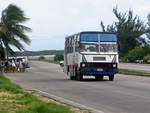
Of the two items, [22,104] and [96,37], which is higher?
[96,37]

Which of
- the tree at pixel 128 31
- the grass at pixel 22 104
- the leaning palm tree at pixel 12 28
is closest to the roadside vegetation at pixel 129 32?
the tree at pixel 128 31

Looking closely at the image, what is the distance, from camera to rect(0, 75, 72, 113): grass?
1356cm

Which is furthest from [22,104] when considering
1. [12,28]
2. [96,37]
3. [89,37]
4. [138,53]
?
[138,53]

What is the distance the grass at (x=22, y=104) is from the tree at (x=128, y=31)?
7126cm

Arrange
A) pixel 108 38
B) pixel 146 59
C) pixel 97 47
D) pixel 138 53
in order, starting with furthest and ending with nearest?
1. pixel 138 53
2. pixel 146 59
3. pixel 108 38
4. pixel 97 47

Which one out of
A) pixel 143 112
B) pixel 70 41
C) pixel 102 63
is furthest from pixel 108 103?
pixel 70 41

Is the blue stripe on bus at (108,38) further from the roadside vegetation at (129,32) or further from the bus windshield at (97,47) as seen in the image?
the roadside vegetation at (129,32)

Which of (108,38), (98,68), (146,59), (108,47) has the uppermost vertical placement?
(108,38)

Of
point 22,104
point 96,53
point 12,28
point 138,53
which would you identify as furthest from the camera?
point 138,53

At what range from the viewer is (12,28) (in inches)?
2244

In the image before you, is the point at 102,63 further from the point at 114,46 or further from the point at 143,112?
the point at 143,112

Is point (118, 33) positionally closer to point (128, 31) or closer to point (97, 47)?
point (128, 31)

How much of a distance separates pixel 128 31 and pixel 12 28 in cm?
3953

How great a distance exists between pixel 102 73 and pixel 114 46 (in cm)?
Answer: 171
